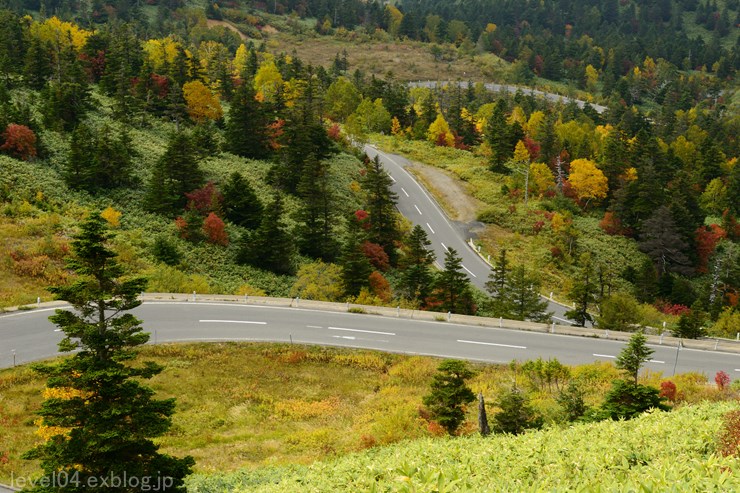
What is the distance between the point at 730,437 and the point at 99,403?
41.8 feet

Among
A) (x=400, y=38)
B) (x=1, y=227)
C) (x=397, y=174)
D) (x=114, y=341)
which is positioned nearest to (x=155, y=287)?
(x=1, y=227)

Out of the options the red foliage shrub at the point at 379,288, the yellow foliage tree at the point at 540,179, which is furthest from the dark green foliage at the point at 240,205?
the yellow foliage tree at the point at 540,179

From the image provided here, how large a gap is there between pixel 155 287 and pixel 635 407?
1196 inches

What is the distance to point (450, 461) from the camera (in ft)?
35.4

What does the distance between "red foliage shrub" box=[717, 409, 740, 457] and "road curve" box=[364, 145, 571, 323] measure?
41.3 metres

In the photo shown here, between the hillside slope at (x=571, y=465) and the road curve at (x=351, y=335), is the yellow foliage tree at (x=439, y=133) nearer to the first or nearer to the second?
the road curve at (x=351, y=335)

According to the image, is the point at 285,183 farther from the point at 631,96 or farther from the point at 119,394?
the point at 631,96

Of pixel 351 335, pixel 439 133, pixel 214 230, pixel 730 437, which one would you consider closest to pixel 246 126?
pixel 214 230

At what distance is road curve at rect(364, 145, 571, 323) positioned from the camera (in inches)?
2355

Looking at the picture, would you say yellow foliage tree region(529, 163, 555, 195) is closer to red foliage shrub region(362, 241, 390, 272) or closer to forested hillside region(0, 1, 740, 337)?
forested hillside region(0, 1, 740, 337)

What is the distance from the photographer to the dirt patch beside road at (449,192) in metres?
73.9

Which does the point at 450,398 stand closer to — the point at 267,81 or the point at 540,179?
the point at 540,179

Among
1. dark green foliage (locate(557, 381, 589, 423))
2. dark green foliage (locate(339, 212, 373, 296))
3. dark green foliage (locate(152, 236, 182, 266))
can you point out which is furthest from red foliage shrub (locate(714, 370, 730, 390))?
dark green foliage (locate(152, 236, 182, 266))

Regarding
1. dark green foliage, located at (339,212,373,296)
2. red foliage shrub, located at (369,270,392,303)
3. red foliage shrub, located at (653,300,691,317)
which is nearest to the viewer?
dark green foliage, located at (339,212,373,296)
